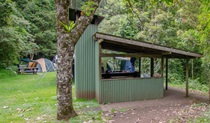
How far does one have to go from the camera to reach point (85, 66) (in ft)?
24.9

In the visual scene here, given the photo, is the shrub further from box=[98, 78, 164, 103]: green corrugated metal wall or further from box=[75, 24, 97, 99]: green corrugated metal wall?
box=[98, 78, 164, 103]: green corrugated metal wall

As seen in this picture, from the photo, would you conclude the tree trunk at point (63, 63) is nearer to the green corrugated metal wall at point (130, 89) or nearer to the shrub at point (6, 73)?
the green corrugated metal wall at point (130, 89)

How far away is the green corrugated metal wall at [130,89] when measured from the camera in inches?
273

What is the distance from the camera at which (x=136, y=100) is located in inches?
287

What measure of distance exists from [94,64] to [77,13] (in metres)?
2.28

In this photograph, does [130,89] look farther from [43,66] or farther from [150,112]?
[43,66]

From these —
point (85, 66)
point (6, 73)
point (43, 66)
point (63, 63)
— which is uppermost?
point (63, 63)

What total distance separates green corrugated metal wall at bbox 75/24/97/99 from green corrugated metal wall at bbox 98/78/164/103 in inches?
36.0

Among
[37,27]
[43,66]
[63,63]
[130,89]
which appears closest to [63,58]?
[63,63]

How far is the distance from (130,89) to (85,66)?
206 centimetres

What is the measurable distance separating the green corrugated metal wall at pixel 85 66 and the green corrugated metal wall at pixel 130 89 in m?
0.91

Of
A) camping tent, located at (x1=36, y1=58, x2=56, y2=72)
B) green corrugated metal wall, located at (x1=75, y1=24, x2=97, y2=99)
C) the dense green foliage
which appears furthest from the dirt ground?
camping tent, located at (x1=36, y1=58, x2=56, y2=72)

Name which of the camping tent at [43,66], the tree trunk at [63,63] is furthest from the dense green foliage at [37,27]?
the tree trunk at [63,63]

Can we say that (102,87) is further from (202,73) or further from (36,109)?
(202,73)
